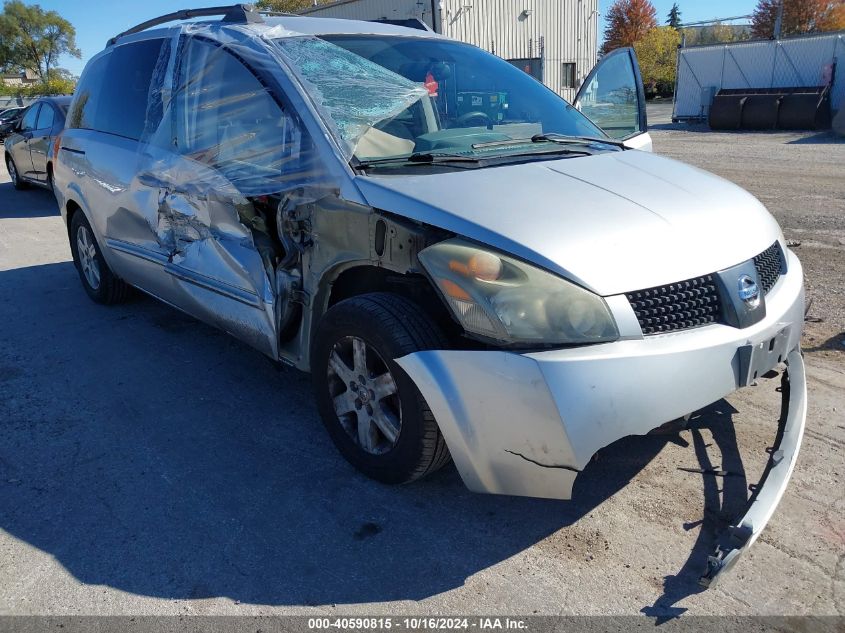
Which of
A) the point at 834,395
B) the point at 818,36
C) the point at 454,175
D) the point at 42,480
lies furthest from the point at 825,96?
the point at 42,480

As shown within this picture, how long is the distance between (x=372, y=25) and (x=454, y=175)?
1.72 meters

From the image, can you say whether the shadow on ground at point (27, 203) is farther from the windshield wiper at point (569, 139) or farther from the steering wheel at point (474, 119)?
the windshield wiper at point (569, 139)

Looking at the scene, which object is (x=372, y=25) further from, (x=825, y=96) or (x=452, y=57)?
(x=825, y=96)

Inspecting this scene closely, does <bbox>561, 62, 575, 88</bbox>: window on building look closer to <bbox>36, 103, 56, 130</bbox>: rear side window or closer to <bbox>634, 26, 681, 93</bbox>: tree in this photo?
<bbox>36, 103, 56, 130</bbox>: rear side window

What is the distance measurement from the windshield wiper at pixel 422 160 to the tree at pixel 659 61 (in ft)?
145

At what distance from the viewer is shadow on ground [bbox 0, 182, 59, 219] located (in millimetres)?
10448

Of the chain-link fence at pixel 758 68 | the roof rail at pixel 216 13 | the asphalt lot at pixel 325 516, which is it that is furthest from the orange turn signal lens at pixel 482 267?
the chain-link fence at pixel 758 68

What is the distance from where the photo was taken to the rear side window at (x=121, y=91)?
4340mm

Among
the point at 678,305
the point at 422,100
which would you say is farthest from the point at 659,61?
the point at 678,305

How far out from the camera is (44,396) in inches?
160

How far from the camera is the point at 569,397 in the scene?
2.19 m

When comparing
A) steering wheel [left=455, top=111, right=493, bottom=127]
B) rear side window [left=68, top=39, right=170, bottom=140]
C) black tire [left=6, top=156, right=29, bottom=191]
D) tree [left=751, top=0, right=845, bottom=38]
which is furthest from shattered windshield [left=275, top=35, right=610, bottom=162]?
tree [left=751, top=0, right=845, bottom=38]

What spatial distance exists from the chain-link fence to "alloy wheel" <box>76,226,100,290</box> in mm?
21628

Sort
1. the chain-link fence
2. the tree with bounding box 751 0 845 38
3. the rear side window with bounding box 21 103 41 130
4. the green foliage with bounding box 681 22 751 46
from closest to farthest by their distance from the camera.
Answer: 1. the rear side window with bounding box 21 103 41 130
2. the chain-link fence
3. the tree with bounding box 751 0 845 38
4. the green foliage with bounding box 681 22 751 46
